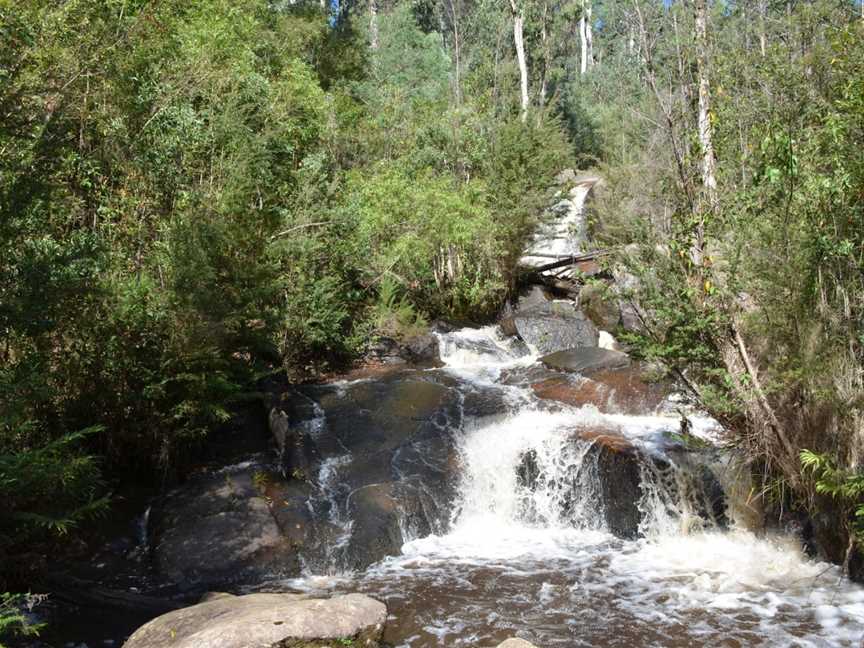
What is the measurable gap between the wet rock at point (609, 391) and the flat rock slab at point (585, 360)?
187mm

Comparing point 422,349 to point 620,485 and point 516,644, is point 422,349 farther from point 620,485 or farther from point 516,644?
point 516,644

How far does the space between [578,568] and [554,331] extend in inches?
311

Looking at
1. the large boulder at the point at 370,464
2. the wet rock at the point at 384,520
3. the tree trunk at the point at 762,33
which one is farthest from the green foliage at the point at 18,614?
the tree trunk at the point at 762,33

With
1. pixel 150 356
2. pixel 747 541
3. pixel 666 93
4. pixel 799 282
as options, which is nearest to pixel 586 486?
pixel 747 541

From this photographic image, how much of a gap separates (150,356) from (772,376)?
6.80 m

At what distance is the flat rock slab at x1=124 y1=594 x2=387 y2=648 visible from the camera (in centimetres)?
489

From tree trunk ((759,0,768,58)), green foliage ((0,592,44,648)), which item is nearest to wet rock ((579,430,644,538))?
green foliage ((0,592,44,648))

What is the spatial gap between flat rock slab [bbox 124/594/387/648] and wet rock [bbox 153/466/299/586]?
1.57 metres

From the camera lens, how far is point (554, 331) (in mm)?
14820

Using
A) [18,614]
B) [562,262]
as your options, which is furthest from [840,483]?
[562,262]

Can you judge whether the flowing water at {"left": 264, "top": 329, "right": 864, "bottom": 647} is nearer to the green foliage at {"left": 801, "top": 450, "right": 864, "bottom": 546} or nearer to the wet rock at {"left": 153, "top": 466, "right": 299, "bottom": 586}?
the wet rock at {"left": 153, "top": 466, "right": 299, "bottom": 586}

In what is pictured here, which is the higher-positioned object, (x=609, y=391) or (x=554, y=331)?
(x=554, y=331)

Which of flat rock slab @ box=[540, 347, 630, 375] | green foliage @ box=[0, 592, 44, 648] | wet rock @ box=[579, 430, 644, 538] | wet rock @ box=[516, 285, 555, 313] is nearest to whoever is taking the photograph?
green foliage @ box=[0, 592, 44, 648]

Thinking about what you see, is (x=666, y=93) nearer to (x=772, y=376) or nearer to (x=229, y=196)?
(x=772, y=376)
